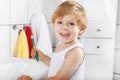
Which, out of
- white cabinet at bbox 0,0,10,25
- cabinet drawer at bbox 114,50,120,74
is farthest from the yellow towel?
cabinet drawer at bbox 114,50,120,74

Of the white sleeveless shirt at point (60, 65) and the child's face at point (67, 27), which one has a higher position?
the child's face at point (67, 27)

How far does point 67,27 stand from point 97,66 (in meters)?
1.00

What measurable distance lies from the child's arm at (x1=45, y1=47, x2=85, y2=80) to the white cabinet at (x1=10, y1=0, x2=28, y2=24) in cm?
53

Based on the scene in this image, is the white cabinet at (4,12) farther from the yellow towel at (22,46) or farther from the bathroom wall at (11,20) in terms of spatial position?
the yellow towel at (22,46)

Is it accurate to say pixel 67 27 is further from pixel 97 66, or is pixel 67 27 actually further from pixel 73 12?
pixel 97 66

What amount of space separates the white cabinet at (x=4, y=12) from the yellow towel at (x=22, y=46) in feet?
0.45

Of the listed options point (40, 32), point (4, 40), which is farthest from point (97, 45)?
point (4, 40)

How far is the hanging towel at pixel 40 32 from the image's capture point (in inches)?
56.7

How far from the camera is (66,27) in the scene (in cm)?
83

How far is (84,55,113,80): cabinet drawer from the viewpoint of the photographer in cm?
175

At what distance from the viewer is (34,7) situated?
1458 millimetres

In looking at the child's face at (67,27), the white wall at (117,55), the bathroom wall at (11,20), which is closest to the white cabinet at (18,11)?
the bathroom wall at (11,20)

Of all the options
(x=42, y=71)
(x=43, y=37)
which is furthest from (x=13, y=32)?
(x=42, y=71)

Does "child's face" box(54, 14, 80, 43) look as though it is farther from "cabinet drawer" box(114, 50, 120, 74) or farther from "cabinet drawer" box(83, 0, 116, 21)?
"cabinet drawer" box(114, 50, 120, 74)
